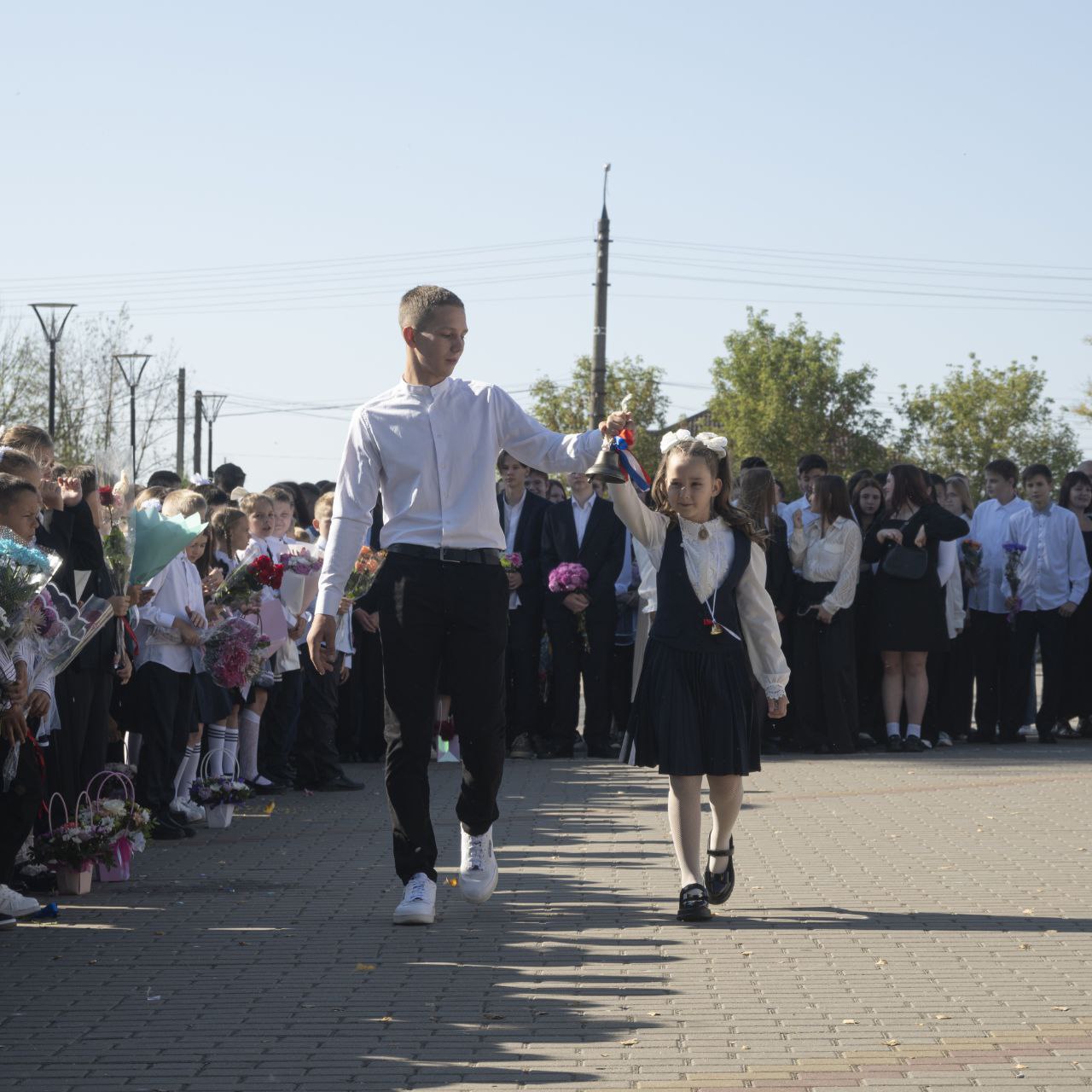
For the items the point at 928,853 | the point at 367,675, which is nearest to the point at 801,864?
the point at 928,853

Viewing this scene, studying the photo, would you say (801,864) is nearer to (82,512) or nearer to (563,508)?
(82,512)

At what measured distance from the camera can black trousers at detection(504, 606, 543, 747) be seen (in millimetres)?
15906

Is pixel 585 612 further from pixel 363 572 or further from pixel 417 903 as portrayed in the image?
pixel 417 903

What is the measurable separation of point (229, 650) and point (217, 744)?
1.32m

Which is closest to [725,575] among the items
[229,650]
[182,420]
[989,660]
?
[229,650]

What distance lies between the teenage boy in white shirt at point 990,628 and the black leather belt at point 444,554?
10.5 m

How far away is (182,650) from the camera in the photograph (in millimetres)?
10281

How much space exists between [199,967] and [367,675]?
8629 millimetres

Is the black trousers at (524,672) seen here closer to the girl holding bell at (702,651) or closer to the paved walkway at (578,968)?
the paved walkway at (578,968)

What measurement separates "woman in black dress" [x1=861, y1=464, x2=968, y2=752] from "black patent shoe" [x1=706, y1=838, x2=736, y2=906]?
27.8 feet

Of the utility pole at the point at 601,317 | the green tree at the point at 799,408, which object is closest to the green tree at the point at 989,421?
the green tree at the point at 799,408

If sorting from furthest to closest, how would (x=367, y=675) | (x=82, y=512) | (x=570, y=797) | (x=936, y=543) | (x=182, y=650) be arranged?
(x=936, y=543), (x=367, y=675), (x=570, y=797), (x=182, y=650), (x=82, y=512)

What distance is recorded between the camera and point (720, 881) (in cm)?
794

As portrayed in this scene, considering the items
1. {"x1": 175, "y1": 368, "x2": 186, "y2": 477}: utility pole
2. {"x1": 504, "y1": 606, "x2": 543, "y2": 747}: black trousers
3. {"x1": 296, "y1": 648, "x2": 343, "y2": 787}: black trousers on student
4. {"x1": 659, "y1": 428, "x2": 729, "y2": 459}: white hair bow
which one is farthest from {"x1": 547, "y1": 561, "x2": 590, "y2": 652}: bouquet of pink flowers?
{"x1": 175, "y1": 368, "x2": 186, "y2": 477}: utility pole
